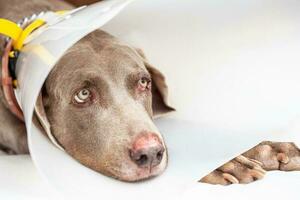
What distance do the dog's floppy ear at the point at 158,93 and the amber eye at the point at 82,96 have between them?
23 cm

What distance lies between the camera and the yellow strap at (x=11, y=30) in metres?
1.53

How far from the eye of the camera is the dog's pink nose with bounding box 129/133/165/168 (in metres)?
1.35

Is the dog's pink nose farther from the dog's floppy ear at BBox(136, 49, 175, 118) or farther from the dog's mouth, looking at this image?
the dog's floppy ear at BBox(136, 49, 175, 118)

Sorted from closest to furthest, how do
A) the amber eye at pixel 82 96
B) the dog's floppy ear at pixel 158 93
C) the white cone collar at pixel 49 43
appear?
1. the white cone collar at pixel 49 43
2. the amber eye at pixel 82 96
3. the dog's floppy ear at pixel 158 93

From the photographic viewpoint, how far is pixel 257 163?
1494 millimetres

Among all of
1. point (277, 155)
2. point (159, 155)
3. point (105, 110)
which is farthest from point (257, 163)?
point (105, 110)

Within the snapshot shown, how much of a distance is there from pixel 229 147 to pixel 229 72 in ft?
0.75

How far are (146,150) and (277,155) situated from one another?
13.0 inches

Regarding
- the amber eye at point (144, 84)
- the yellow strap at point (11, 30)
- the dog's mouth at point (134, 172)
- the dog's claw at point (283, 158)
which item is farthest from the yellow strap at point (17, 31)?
the dog's claw at point (283, 158)

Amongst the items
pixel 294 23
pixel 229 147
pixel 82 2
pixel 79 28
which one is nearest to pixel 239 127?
pixel 229 147

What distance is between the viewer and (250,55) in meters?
1.67

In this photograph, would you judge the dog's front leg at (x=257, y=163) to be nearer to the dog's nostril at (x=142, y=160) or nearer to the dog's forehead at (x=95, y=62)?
the dog's nostril at (x=142, y=160)

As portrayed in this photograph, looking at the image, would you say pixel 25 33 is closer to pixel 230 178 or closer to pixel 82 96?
pixel 82 96

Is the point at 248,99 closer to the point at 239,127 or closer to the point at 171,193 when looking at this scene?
the point at 239,127
